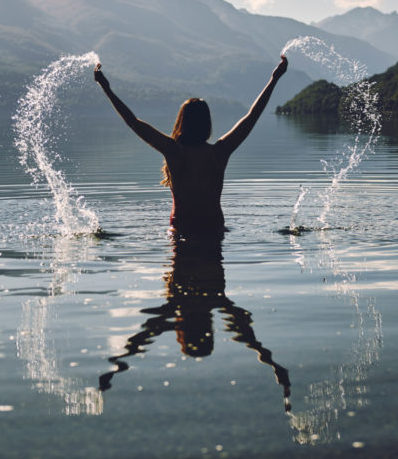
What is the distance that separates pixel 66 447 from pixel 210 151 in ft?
21.3

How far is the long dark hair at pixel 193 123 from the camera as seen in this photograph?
9977mm

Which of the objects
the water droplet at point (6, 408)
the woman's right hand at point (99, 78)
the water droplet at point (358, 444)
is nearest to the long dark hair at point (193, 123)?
the woman's right hand at point (99, 78)

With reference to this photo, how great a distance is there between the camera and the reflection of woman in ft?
20.1

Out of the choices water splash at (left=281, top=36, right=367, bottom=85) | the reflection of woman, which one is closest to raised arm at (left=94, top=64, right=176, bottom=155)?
the reflection of woman

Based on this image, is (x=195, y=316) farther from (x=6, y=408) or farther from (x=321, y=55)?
(x=321, y=55)

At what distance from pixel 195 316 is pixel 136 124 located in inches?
124

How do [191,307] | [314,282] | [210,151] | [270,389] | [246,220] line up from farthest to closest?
[246,220] < [210,151] < [314,282] < [191,307] < [270,389]

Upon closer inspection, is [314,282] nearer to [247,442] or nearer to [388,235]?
[388,235]

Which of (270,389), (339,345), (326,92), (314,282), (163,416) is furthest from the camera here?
(326,92)

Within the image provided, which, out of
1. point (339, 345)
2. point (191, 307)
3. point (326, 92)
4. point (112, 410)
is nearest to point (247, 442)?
point (112, 410)

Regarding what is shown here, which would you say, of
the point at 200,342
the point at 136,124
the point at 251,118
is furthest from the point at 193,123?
the point at 200,342

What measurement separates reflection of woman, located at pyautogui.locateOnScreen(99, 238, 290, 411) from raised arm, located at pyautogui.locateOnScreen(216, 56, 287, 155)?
164 centimetres

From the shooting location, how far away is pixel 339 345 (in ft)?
21.0

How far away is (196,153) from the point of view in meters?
10.3
